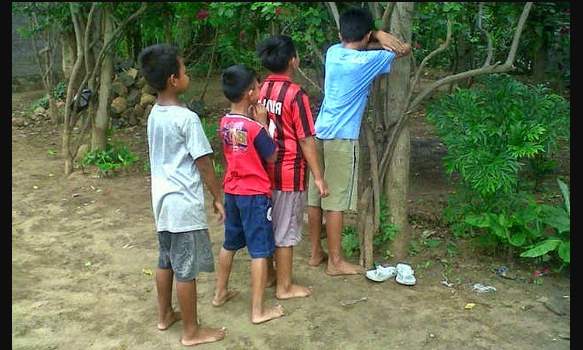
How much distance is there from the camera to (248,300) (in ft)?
13.0

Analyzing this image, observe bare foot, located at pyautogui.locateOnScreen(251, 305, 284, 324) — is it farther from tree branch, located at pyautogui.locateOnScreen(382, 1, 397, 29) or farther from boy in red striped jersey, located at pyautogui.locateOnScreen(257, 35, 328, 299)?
tree branch, located at pyautogui.locateOnScreen(382, 1, 397, 29)

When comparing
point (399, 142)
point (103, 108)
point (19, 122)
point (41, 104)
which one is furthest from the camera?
point (41, 104)

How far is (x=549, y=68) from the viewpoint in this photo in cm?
805

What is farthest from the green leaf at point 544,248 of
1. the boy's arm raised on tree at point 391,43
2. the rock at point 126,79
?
the rock at point 126,79

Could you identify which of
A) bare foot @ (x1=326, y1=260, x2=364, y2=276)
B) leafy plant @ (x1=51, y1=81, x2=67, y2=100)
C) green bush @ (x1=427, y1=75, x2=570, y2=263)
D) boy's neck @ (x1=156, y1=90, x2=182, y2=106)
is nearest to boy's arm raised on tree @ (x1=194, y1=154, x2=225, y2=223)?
boy's neck @ (x1=156, y1=90, x2=182, y2=106)

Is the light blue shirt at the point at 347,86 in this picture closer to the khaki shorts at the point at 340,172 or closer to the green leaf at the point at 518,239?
the khaki shorts at the point at 340,172

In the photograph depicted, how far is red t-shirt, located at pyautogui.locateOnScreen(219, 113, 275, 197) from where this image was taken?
3.54 metres

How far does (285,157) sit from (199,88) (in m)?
8.31

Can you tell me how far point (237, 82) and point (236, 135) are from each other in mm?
285

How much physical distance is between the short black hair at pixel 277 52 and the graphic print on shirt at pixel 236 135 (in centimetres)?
48

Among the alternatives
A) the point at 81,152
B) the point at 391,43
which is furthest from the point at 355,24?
the point at 81,152

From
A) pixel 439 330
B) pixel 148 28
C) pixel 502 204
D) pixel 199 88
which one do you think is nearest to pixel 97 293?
pixel 439 330

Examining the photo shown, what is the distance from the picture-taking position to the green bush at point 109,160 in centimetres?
668

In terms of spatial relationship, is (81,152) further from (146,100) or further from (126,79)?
(126,79)
